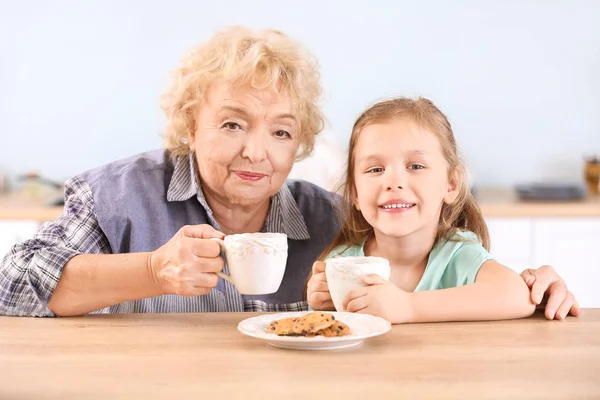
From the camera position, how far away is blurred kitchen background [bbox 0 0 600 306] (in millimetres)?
3619

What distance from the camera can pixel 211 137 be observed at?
1.76m

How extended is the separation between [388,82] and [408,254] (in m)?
2.14

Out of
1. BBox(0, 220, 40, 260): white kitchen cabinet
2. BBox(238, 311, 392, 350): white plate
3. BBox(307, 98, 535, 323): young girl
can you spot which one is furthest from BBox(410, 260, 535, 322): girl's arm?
BBox(0, 220, 40, 260): white kitchen cabinet

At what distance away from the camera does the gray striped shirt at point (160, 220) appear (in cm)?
172

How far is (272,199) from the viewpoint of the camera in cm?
192

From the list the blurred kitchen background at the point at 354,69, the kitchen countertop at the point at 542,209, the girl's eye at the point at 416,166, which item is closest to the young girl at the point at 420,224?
the girl's eye at the point at 416,166

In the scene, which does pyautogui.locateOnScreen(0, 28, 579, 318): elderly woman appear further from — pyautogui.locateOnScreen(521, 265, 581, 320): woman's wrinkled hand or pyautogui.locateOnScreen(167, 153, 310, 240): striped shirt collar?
pyautogui.locateOnScreen(521, 265, 581, 320): woman's wrinkled hand

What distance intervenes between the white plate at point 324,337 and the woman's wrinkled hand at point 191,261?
115 millimetres

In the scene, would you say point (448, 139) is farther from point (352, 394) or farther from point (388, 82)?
point (388, 82)

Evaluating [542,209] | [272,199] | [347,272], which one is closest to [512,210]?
[542,209]

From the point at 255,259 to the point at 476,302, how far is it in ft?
1.20

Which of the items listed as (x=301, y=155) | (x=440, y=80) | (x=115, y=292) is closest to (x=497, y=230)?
(x=440, y=80)

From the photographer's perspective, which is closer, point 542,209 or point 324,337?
point 324,337

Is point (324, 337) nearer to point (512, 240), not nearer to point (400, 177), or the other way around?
point (400, 177)
